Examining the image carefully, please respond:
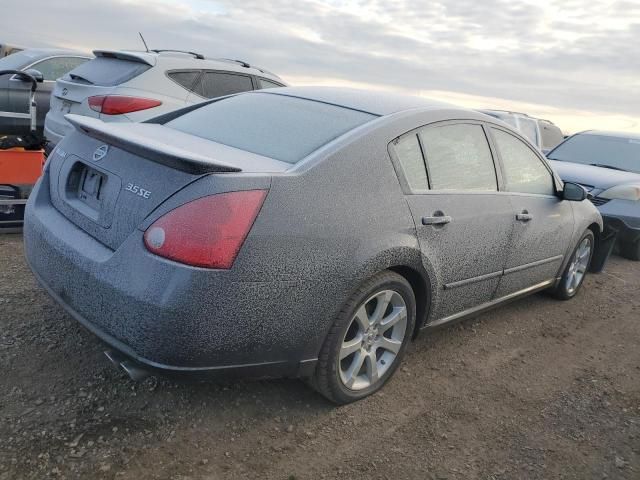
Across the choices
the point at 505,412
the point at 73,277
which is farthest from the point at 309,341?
the point at 505,412

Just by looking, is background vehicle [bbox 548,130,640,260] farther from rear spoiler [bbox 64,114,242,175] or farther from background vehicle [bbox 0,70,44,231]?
background vehicle [bbox 0,70,44,231]

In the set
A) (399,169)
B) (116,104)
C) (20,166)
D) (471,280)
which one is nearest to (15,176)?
(20,166)

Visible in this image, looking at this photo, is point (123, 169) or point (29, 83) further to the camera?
point (29, 83)

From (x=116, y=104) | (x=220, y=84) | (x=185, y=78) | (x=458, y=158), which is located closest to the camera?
(x=458, y=158)

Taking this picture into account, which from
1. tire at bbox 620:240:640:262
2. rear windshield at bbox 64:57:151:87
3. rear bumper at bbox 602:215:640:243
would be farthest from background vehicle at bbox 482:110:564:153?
rear windshield at bbox 64:57:151:87

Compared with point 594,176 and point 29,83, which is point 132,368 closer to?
point 594,176

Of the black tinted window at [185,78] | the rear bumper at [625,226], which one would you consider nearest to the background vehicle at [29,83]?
the black tinted window at [185,78]

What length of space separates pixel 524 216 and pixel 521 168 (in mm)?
389

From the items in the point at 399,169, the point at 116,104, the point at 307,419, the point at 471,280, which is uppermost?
the point at 399,169

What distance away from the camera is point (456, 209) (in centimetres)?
321

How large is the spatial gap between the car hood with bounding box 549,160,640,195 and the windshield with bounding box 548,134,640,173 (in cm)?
33

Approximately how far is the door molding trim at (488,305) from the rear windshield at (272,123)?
1.25m

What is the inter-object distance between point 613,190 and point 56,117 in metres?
6.27

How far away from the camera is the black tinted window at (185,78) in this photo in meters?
6.30
